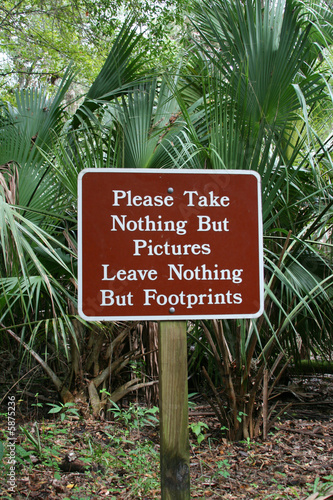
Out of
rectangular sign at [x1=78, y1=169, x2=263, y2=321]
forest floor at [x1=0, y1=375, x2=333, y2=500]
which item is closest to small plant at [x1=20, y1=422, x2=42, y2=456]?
forest floor at [x1=0, y1=375, x2=333, y2=500]

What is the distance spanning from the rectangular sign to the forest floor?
120cm

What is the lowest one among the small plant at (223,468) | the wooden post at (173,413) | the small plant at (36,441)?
the small plant at (223,468)

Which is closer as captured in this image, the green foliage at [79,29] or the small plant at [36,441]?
the small plant at [36,441]

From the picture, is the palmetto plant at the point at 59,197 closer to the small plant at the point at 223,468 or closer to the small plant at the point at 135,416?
the small plant at the point at 135,416

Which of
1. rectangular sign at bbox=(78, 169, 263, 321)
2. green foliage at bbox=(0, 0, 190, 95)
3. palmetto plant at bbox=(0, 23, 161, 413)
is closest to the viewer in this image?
rectangular sign at bbox=(78, 169, 263, 321)

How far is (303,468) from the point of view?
3299 mm

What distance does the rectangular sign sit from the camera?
69.2 inches

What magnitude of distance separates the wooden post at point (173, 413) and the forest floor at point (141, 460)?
2.71 feet

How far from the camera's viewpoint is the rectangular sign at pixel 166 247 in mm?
1758

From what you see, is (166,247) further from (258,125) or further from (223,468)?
(223,468)

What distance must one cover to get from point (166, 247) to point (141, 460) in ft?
6.52

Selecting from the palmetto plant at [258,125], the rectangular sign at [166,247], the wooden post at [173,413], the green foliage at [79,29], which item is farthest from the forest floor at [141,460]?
the green foliage at [79,29]

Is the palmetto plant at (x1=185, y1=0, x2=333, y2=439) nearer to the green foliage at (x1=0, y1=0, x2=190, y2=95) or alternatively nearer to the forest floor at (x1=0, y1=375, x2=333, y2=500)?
the forest floor at (x1=0, y1=375, x2=333, y2=500)

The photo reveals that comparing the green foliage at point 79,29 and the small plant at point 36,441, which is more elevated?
the green foliage at point 79,29
